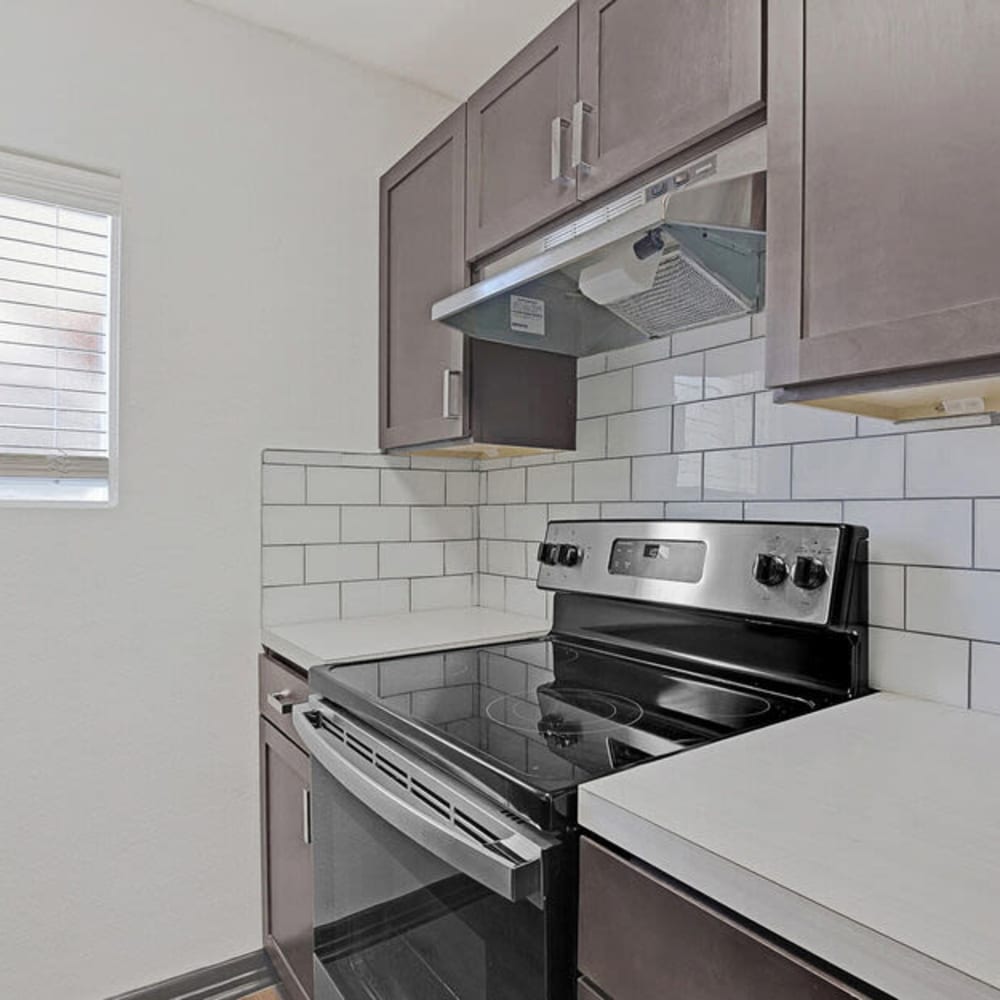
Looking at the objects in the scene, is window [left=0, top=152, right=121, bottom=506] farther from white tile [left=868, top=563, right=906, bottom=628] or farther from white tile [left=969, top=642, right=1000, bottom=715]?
white tile [left=969, top=642, right=1000, bottom=715]

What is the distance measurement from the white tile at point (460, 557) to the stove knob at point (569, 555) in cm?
56

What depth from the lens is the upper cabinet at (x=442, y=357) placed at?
1655mm

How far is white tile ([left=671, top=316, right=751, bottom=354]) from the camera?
4.67 feet

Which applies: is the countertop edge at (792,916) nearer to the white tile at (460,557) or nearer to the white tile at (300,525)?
the white tile at (300,525)

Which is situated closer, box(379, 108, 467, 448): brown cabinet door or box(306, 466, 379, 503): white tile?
box(379, 108, 467, 448): brown cabinet door

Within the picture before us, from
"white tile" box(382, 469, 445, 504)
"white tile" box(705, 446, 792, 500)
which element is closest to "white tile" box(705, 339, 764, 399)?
"white tile" box(705, 446, 792, 500)

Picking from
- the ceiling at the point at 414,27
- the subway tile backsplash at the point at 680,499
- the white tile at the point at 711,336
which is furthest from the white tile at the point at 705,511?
the ceiling at the point at 414,27

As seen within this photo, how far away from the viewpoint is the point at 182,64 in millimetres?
1731

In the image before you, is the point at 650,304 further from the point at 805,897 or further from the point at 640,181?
Result: the point at 805,897

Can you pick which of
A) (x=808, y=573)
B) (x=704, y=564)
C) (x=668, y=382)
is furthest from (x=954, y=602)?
(x=668, y=382)

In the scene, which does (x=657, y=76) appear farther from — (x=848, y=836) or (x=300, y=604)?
(x=300, y=604)

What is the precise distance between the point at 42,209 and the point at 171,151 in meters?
0.32

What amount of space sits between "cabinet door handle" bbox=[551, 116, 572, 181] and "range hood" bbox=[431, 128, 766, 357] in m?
0.08

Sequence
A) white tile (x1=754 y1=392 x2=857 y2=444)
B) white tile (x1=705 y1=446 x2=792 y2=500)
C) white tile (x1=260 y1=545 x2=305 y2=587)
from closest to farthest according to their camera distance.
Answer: white tile (x1=754 y1=392 x2=857 y2=444), white tile (x1=705 y1=446 x2=792 y2=500), white tile (x1=260 y1=545 x2=305 y2=587)
